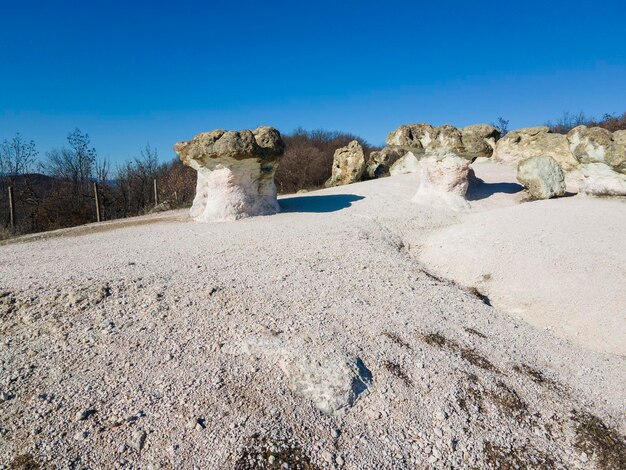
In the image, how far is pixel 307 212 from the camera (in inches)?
371

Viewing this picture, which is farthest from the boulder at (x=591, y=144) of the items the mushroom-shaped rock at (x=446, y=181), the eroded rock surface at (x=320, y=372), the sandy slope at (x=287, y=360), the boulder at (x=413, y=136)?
the eroded rock surface at (x=320, y=372)

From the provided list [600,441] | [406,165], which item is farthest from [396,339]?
[406,165]

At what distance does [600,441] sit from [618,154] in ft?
30.9

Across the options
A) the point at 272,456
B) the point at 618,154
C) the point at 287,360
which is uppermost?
the point at 618,154

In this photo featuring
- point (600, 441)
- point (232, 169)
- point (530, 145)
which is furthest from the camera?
point (530, 145)

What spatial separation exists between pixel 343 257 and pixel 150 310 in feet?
9.81

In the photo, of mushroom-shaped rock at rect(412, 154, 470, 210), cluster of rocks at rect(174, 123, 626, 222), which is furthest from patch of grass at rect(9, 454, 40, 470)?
mushroom-shaped rock at rect(412, 154, 470, 210)

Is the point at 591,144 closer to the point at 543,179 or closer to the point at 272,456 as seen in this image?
the point at 543,179

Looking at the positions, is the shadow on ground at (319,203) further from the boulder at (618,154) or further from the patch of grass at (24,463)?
the patch of grass at (24,463)

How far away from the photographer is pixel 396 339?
367 cm

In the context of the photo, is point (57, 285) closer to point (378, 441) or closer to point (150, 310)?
point (150, 310)

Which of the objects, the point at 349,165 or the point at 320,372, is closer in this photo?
the point at 320,372

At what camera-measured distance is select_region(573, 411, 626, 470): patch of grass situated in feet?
8.55

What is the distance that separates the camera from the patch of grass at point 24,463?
212 cm
